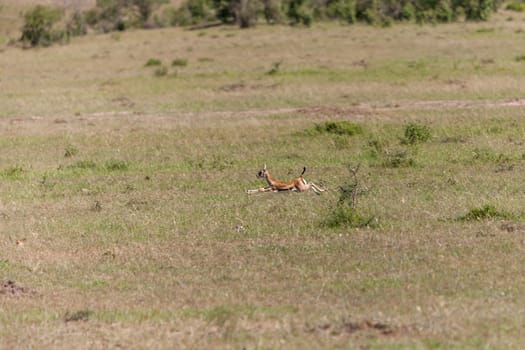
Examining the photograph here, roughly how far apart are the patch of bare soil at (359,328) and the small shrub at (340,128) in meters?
9.63

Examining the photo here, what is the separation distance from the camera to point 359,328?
6.55 meters

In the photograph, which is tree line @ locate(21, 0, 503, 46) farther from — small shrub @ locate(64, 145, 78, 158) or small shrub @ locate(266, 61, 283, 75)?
small shrub @ locate(64, 145, 78, 158)

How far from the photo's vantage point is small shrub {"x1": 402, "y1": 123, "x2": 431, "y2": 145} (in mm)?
15110

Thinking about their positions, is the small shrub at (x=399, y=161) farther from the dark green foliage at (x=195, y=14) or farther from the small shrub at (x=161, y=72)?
the dark green foliage at (x=195, y=14)

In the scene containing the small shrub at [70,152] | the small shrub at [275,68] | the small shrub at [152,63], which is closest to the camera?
the small shrub at [70,152]

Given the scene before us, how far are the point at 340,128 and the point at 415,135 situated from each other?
1456 mm

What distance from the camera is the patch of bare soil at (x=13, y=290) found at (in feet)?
26.3

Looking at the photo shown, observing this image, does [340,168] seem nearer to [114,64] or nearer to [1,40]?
[114,64]

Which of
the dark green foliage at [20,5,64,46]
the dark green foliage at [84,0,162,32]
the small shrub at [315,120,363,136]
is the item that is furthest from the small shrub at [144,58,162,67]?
the dark green foliage at [84,0,162,32]

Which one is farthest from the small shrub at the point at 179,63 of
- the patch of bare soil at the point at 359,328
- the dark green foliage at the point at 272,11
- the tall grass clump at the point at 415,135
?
the patch of bare soil at the point at 359,328

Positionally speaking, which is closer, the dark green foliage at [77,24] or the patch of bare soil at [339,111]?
the patch of bare soil at [339,111]

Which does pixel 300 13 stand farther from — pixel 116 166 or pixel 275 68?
pixel 116 166

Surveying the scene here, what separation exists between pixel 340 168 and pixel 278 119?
4924 millimetres

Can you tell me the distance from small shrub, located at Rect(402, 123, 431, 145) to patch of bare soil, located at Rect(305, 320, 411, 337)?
8714 mm
